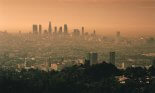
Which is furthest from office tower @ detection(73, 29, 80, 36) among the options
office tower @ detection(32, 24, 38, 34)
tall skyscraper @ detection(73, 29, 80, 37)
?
office tower @ detection(32, 24, 38, 34)

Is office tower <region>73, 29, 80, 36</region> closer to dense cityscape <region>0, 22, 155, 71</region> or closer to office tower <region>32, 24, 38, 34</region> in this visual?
dense cityscape <region>0, 22, 155, 71</region>

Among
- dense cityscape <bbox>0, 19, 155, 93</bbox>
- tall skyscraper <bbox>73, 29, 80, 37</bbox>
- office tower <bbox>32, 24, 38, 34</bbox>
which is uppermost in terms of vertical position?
office tower <bbox>32, 24, 38, 34</bbox>

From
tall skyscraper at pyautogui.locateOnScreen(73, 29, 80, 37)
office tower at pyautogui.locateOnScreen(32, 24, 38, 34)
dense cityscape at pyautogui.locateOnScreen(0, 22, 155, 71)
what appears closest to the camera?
dense cityscape at pyautogui.locateOnScreen(0, 22, 155, 71)

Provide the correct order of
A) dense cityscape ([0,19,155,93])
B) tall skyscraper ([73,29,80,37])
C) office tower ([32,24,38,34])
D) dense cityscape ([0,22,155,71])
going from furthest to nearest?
tall skyscraper ([73,29,80,37]) < office tower ([32,24,38,34]) < dense cityscape ([0,22,155,71]) < dense cityscape ([0,19,155,93])

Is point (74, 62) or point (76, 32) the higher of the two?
point (76, 32)

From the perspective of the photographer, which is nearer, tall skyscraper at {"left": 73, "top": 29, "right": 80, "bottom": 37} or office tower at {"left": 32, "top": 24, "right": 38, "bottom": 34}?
office tower at {"left": 32, "top": 24, "right": 38, "bottom": 34}

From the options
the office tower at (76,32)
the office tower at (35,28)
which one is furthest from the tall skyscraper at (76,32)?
the office tower at (35,28)

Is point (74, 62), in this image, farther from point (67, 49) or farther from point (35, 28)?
point (35, 28)

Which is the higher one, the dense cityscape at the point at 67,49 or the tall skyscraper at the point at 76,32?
the tall skyscraper at the point at 76,32

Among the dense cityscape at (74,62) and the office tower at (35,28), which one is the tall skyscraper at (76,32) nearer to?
the dense cityscape at (74,62)

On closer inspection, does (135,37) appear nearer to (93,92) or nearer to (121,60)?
(121,60)

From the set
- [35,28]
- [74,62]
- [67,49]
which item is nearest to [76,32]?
[35,28]
